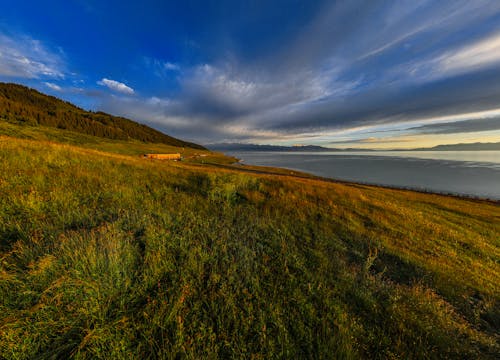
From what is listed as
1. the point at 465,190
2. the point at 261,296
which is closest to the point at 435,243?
the point at 261,296

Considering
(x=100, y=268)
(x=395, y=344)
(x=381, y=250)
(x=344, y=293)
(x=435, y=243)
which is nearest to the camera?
(x=395, y=344)

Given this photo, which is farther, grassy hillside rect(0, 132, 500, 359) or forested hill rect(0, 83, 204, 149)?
forested hill rect(0, 83, 204, 149)

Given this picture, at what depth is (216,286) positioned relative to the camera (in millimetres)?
2848

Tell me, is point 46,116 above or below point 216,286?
above

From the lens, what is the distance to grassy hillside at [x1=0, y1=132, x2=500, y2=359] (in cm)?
205

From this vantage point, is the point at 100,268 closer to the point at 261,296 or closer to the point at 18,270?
the point at 18,270

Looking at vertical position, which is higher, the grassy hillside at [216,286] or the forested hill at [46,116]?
the forested hill at [46,116]

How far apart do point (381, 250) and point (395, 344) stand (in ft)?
11.0

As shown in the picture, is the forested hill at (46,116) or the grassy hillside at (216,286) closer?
the grassy hillside at (216,286)

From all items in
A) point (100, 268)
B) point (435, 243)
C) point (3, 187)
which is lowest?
point (435, 243)

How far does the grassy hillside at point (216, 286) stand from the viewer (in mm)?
2055

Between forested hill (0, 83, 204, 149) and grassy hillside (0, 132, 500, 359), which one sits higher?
forested hill (0, 83, 204, 149)

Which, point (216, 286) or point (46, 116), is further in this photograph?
point (46, 116)

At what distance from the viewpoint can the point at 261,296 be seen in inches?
112
